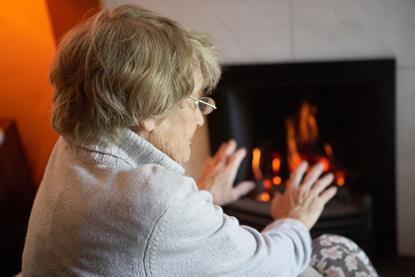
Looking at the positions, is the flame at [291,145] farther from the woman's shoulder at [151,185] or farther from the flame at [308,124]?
the woman's shoulder at [151,185]

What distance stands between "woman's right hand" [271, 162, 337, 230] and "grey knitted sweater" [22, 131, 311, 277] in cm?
27

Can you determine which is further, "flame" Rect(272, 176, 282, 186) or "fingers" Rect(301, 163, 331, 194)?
"flame" Rect(272, 176, 282, 186)

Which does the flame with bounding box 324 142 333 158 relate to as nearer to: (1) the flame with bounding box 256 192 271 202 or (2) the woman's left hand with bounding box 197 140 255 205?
(1) the flame with bounding box 256 192 271 202

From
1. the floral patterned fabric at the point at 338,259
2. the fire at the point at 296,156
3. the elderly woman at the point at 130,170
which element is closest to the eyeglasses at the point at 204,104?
the elderly woman at the point at 130,170

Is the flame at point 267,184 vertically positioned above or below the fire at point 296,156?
below

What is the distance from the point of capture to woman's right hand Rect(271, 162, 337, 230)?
1.23 m

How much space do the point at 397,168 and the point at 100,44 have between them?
1316 mm

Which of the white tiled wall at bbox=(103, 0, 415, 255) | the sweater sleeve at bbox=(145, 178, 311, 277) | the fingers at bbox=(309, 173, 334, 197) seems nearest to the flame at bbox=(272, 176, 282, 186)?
the white tiled wall at bbox=(103, 0, 415, 255)

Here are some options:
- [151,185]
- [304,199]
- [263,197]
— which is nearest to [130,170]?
[151,185]

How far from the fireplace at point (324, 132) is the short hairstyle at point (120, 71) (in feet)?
3.09

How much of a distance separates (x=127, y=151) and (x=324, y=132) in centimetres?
129

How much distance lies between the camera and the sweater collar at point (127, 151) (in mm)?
902

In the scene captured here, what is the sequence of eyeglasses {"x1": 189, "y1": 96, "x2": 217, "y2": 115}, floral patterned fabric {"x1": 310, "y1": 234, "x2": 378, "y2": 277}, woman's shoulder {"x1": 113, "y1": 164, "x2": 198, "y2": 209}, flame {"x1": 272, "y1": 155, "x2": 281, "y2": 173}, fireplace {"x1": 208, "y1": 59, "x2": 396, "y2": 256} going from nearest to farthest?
1. woman's shoulder {"x1": 113, "y1": 164, "x2": 198, "y2": 209}
2. eyeglasses {"x1": 189, "y1": 96, "x2": 217, "y2": 115}
3. floral patterned fabric {"x1": 310, "y1": 234, "x2": 378, "y2": 277}
4. fireplace {"x1": 208, "y1": 59, "x2": 396, "y2": 256}
5. flame {"x1": 272, "y1": 155, "x2": 281, "y2": 173}

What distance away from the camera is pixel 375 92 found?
1780mm
